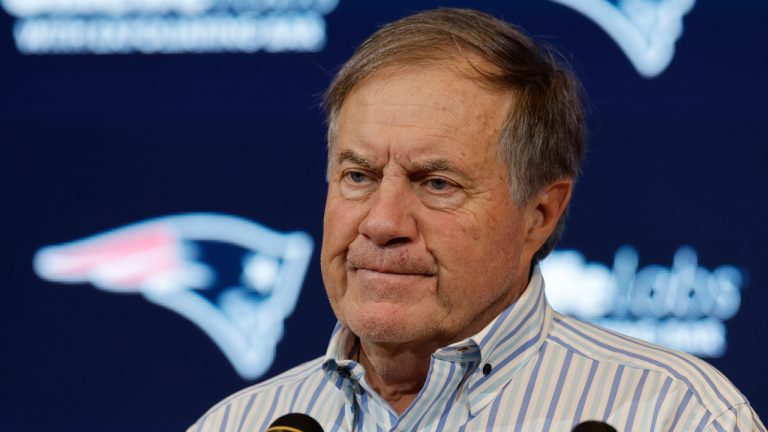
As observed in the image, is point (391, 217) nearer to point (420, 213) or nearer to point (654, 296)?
point (420, 213)

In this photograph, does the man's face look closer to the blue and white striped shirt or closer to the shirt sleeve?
the blue and white striped shirt

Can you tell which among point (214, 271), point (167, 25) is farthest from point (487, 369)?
point (167, 25)

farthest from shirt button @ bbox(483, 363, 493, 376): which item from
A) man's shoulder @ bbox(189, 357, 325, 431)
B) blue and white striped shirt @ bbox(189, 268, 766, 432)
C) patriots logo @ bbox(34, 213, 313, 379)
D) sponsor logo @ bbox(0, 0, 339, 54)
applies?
sponsor logo @ bbox(0, 0, 339, 54)

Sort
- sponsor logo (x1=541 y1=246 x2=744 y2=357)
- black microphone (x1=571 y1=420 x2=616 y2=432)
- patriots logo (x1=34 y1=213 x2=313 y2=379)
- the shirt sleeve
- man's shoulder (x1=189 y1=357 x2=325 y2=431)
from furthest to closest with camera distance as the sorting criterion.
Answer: patriots logo (x1=34 y1=213 x2=313 y2=379)
sponsor logo (x1=541 y1=246 x2=744 y2=357)
man's shoulder (x1=189 y1=357 x2=325 y2=431)
the shirt sleeve
black microphone (x1=571 y1=420 x2=616 y2=432)

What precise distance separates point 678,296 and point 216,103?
1319 millimetres

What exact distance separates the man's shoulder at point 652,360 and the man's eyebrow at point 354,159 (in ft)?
1.50

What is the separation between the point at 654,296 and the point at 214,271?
45.1 inches

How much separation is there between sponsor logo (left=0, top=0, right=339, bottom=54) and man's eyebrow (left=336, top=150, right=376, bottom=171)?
1.12 metres

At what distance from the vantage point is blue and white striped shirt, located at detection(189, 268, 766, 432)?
1.89 m

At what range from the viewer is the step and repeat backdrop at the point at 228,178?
9.58ft

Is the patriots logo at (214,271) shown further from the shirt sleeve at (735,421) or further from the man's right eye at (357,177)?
the shirt sleeve at (735,421)

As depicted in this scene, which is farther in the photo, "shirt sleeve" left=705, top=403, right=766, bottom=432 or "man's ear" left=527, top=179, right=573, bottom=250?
"man's ear" left=527, top=179, right=573, bottom=250

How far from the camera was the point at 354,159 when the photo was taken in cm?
202

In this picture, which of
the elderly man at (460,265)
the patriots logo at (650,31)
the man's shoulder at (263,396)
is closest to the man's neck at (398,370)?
the elderly man at (460,265)
